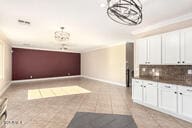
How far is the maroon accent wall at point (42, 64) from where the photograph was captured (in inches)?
364

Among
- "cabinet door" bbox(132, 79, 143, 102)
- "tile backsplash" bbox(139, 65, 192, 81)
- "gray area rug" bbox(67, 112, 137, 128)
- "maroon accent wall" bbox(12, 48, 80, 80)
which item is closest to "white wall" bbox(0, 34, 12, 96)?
"maroon accent wall" bbox(12, 48, 80, 80)

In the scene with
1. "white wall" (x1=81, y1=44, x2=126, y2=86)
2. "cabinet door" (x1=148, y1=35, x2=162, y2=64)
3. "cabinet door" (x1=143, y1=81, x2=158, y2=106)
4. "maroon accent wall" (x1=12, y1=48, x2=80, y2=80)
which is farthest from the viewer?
"maroon accent wall" (x1=12, y1=48, x2=80, y2=80)

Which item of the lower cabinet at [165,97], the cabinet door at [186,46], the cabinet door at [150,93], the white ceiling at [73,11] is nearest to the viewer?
the white ceiling at [73,11]

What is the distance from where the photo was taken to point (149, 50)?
4191 mm

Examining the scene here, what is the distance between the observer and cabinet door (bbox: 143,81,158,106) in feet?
12.4

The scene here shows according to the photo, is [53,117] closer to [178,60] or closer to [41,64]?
[178,60]

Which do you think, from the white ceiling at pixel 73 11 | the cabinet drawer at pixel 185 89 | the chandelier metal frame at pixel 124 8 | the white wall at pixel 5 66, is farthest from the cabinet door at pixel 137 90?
the white wall at pixel 5 66

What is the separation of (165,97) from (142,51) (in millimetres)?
1635

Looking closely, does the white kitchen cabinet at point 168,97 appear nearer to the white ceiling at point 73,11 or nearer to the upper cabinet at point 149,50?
the upper cabinet at point 149,50

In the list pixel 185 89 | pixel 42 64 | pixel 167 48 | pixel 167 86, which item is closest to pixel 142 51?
pixel 167 48

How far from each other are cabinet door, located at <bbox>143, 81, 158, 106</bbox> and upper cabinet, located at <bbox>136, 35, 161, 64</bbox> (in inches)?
27.7

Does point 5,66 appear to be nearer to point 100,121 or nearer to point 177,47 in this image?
point 100,121

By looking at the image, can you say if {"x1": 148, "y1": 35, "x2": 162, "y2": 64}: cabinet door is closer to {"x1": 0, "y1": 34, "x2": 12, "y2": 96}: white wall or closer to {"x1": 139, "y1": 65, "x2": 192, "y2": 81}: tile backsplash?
{"x1": 139, "y1": 65, "x2": 192, "y2": 81}: tile backsplash

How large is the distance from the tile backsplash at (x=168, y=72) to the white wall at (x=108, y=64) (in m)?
2.84
